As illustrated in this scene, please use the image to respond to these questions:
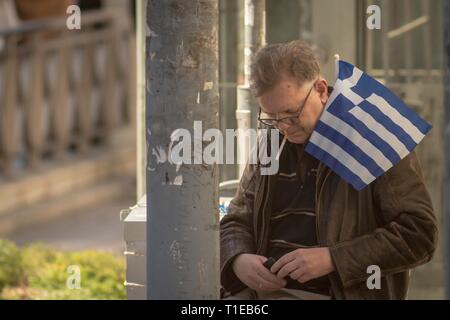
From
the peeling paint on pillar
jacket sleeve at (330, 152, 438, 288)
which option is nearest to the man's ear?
jacket sleeve at (330, 152, 438, 288)

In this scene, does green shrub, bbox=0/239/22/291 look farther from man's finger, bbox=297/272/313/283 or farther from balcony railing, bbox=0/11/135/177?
man's finger, bbox=297/272/313/283

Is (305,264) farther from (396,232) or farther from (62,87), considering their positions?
(62,87)

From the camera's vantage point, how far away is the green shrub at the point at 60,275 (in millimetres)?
7586

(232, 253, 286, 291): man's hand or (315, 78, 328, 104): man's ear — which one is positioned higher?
(315, 78, 328, 104): man's ear

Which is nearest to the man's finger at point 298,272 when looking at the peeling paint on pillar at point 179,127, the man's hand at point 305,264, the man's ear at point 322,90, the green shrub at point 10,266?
the man's hand at point 305,264

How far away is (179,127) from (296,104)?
0.58 m

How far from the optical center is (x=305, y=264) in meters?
4.71

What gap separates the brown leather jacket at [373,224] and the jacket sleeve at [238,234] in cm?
10

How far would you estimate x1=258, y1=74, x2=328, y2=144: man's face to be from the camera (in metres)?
4.71

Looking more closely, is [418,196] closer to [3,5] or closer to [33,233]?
[33,233]

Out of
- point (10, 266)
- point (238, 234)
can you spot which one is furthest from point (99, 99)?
point (238, 234)

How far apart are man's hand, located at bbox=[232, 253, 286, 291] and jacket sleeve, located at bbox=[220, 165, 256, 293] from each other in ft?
0.13

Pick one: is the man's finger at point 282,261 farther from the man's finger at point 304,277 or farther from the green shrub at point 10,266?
the green shrub at point 10,266
